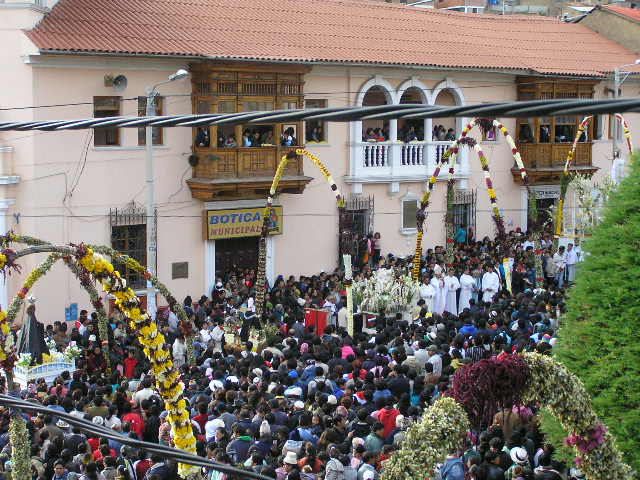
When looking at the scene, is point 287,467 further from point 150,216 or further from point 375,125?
point 375,125

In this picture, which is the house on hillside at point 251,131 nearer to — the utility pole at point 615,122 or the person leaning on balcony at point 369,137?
the person leaning on balcony at point 369,137

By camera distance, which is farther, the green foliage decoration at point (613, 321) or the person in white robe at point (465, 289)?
the person in white robe at point (465, 289)

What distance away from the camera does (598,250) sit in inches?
368

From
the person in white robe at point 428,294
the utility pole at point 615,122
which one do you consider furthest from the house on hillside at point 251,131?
the person in white robe at point 428,294

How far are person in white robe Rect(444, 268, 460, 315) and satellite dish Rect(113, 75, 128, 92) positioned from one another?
7779 millimetres

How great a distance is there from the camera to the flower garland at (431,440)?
711cm

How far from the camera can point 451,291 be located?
69.6 ft

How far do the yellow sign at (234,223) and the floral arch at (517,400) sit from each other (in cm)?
1623

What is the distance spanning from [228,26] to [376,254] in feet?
22.0

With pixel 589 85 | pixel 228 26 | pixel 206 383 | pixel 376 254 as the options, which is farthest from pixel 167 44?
pixel 589 85

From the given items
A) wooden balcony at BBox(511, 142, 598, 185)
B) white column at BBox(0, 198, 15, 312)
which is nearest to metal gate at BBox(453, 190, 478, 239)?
wooden balcony at BBox(511, 142, 598, 185)

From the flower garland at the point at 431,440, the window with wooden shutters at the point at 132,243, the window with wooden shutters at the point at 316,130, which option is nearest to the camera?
the flower garland at the point at 431,440

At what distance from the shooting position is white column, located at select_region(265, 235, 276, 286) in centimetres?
2455

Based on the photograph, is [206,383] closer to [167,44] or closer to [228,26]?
[167,44]
